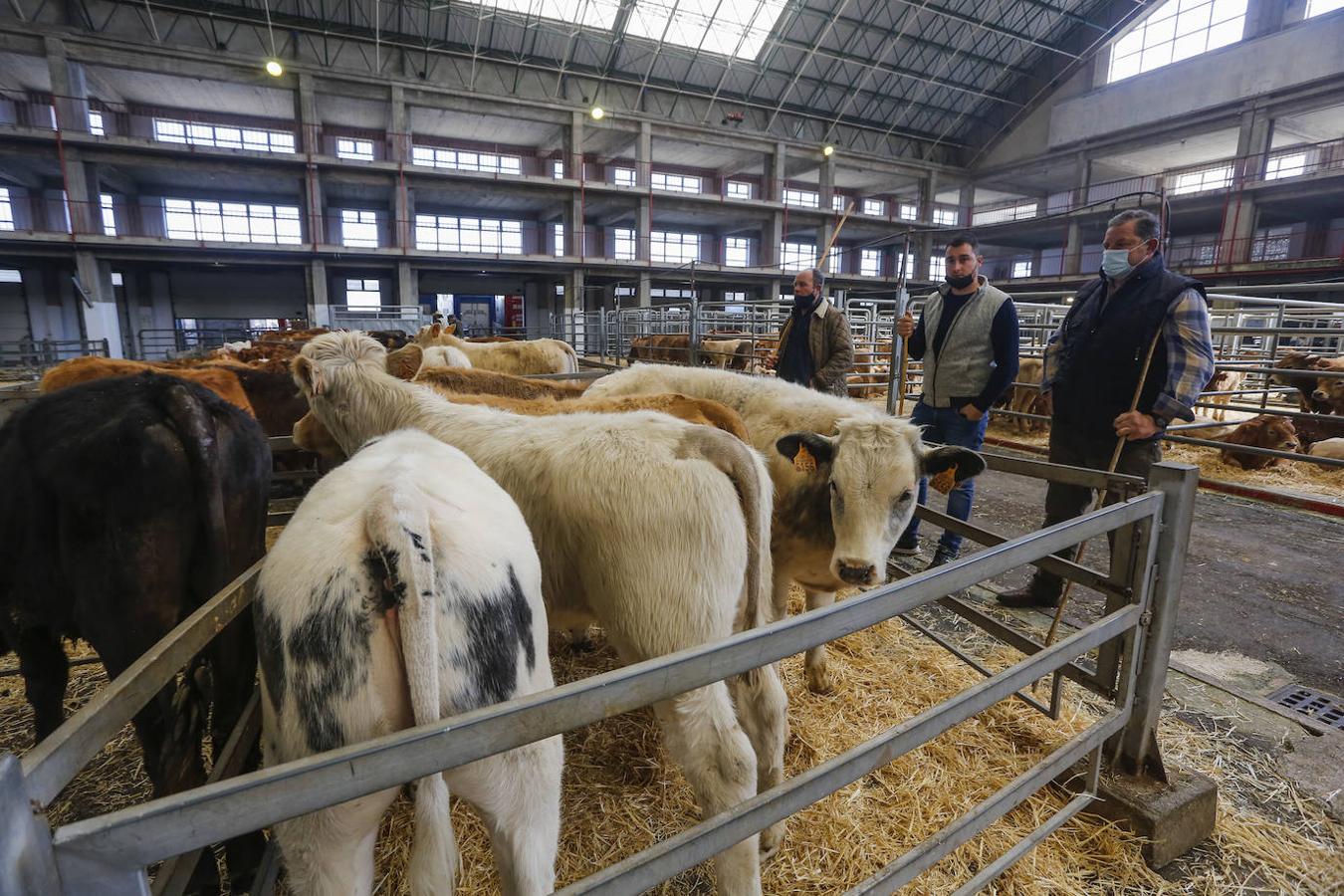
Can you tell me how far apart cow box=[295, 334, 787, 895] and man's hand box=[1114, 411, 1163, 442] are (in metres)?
2.34

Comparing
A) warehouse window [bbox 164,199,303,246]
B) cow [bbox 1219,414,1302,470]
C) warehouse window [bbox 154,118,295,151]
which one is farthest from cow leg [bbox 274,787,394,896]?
warehouse window [bbox 154,118,295,151]

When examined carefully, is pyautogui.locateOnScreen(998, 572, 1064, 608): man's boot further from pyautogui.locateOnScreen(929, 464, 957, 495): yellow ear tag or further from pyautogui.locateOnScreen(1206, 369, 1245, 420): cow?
pyautogui.locateOnScreen(1206, 369, 1245, 420): cow

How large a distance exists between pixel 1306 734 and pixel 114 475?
5046 mm

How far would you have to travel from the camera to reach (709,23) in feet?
80.9

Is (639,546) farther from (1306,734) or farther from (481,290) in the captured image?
(481,290)

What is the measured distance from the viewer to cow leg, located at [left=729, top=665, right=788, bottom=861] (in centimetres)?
232

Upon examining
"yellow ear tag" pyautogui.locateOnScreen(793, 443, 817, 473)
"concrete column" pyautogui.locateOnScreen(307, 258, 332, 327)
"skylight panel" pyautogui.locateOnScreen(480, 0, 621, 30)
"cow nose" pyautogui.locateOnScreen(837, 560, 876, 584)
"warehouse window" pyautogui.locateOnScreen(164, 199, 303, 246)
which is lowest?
"cow nose" pyautogui.locateOnScreen(837, 560, 876, 584)

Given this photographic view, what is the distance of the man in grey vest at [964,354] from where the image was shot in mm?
4324

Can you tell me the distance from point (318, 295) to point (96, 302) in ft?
20.4

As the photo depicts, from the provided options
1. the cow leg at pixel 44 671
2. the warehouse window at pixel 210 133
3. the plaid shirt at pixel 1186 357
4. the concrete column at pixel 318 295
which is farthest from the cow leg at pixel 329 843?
the warehouse window at pixel 210 133

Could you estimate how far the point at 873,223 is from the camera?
30203 mm

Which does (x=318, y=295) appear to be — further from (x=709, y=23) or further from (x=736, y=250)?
(x=736, y=250)

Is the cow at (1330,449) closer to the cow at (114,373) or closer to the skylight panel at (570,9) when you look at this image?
the cow at (114,373)

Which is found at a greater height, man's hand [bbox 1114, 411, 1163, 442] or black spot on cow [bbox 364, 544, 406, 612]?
man's hand [bbox 1114, 411, 1163, 442]
